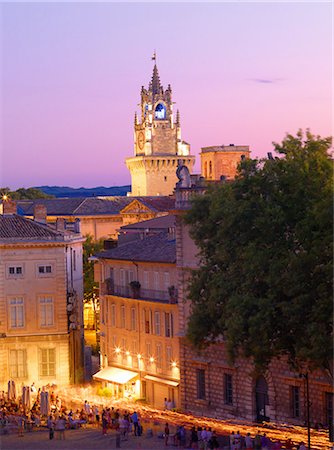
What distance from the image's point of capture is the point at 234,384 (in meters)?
52.3

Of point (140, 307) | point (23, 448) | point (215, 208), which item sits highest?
point (215, 208)

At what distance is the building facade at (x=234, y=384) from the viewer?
4744 centimetres

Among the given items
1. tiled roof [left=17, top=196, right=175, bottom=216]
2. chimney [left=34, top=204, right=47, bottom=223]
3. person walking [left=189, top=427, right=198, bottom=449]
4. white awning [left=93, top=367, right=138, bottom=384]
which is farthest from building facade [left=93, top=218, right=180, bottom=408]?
tiled roof [left=17, top=196, right=175, bottom=216]

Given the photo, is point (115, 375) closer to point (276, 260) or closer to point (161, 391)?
point (161, 391)

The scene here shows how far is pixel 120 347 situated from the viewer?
64312mm

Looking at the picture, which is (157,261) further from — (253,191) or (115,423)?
(253,191)

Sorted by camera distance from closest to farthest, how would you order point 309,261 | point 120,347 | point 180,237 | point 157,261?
point 309,261 < point 180,237 < point 157,261 < point 120,347

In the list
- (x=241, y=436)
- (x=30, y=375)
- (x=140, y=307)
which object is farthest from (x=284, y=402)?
(x=30, y=375)

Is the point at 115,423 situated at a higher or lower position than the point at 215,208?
lower

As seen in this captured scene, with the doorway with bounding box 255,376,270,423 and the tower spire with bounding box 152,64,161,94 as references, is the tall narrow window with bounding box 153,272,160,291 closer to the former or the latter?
the doorway with bounding box 255,376,270,423

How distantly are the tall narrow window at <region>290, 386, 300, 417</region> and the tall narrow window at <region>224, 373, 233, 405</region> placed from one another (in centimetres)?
430

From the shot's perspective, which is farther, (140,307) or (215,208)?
(140,307)

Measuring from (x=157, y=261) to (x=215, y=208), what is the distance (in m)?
16.6

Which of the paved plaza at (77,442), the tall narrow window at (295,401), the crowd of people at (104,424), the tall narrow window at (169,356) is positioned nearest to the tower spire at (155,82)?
the tall narrow window at (169,356)
